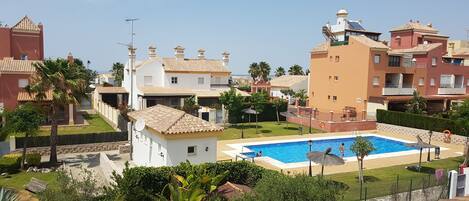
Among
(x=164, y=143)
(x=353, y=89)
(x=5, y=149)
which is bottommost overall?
(x=5, y=149)

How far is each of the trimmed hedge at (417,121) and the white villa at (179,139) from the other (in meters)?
25.4

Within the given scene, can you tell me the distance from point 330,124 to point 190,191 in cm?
3045

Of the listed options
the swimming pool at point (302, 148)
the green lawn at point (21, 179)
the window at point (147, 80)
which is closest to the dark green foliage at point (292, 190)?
the green lawn at point (21, 179)

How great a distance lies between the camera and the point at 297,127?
43.8 m

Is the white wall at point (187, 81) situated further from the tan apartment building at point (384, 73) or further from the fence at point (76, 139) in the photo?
the fence at point (76, 139)

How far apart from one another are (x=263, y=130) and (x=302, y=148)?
754 cm

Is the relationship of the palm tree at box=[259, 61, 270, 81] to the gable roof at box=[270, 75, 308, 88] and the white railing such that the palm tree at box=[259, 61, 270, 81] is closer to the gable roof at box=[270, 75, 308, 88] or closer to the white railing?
the gable roof at box=[270, 75, 308, 88]

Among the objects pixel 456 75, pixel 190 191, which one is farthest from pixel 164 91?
pixel 456 75

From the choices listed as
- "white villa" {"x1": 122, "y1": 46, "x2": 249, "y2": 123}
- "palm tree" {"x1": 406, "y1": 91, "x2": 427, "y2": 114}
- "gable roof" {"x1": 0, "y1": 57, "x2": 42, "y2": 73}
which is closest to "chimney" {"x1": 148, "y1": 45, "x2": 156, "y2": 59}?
"white villa" {"x1": 122, "y1": 46, "x2": 249, "y2": 123}

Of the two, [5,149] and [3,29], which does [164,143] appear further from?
[3,29]

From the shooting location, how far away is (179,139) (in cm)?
2097

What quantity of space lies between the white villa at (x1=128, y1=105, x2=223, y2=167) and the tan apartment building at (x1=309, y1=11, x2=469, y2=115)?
28.9 m

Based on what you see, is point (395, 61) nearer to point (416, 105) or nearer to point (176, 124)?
point (416, 105)

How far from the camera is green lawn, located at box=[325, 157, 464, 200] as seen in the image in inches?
690
